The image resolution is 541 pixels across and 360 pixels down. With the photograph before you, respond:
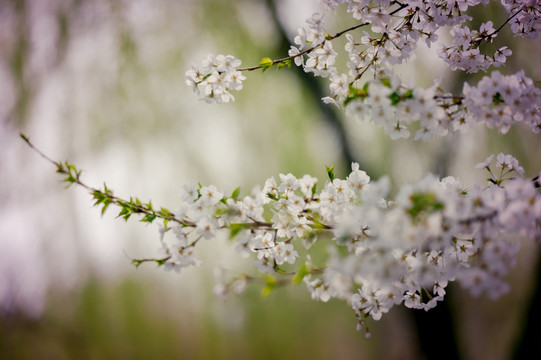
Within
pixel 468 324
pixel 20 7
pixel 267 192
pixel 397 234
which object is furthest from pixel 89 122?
pixel 468 324

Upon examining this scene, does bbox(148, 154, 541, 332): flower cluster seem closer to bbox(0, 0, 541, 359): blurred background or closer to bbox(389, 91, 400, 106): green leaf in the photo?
bbox(389, 91, 400, 106): green leaf

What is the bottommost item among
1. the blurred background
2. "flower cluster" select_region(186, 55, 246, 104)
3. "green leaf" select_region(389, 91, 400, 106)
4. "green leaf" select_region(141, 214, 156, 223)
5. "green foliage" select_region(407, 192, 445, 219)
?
"green foliage" select_region(407, 192, 445, 219)

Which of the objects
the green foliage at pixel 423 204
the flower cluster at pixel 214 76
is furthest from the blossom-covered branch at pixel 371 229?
the flower cluster at pixel 214 76

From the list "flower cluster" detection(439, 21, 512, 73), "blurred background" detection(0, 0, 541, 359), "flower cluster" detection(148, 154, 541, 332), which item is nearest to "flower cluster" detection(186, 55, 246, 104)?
"flower cluster" detection(148, 154, 541, 332)

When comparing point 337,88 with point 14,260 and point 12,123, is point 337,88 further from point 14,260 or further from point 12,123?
point 14,260

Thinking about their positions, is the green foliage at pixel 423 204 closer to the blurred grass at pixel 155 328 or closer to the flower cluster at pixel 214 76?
the flower cluster at pixel 214 76

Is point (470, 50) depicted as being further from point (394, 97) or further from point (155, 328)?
point (155, 328)
